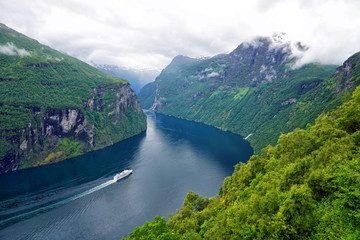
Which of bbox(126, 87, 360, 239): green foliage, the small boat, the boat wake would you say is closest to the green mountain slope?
bbox(126, 87, 360, 239): green foliage

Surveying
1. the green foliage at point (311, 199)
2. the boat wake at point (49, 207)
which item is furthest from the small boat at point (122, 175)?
the green foliage at point (311, 199)

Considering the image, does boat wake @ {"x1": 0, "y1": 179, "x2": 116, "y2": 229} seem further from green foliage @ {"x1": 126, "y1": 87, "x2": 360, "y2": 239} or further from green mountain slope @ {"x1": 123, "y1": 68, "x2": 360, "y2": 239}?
green foliage @ {"x1": 126, "y1": 87, "x2": 360, "y2": 239}

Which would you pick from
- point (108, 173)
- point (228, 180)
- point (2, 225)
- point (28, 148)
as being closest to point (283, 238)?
point (228, 180)

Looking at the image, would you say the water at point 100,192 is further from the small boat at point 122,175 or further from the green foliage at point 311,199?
the green foliage at point 311,199

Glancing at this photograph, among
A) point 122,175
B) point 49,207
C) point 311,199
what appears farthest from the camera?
point 122,175

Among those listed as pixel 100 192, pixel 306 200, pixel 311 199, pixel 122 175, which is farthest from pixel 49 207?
pixel 311 199

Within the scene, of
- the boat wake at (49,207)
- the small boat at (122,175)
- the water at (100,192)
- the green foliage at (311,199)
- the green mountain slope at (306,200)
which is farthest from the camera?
the small boat at (122,175)

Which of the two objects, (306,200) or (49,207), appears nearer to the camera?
(306,200)

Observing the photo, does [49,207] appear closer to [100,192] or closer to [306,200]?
[100,192]

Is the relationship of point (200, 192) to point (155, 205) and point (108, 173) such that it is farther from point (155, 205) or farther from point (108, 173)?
point (108, 173)
